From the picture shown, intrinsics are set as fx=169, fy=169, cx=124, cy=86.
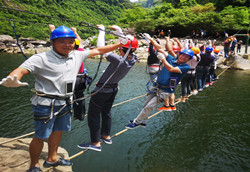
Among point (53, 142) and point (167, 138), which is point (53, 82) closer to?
point (53, 142)

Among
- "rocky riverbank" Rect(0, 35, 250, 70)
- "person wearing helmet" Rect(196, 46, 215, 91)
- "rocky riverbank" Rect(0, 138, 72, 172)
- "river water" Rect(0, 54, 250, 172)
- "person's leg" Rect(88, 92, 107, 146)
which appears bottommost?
"river water" Rect(0, 54, 250, 172)

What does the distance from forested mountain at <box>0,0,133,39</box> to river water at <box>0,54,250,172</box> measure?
2937 centimetres

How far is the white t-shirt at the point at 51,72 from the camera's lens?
233cm

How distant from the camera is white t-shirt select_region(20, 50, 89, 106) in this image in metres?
2.33

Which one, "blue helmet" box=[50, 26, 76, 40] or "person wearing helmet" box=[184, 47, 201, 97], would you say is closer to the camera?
"blue helmet" box=[50, 26, 76, 40]

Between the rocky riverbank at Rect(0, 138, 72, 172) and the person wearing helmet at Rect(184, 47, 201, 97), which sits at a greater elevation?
the person wearing helmet at Rect(184, 47, 201, 97)

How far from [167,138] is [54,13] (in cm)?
6664

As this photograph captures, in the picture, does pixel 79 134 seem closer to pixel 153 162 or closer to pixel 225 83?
pixel 153 162

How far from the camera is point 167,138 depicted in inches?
246

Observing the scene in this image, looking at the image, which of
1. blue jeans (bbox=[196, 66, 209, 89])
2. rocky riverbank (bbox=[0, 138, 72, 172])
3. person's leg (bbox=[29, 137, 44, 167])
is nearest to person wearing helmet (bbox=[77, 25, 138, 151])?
rocky riverbank (bbox=[0, 138, 72, 172])

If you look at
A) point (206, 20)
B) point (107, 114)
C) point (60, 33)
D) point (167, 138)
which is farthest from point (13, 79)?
point (206, 20)

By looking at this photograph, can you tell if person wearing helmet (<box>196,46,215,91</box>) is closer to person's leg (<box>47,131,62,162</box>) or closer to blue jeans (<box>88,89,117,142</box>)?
blue jeans (<box>88,89,117,142</box>)

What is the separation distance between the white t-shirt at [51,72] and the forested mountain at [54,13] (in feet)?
110

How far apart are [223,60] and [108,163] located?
23.4 meters
